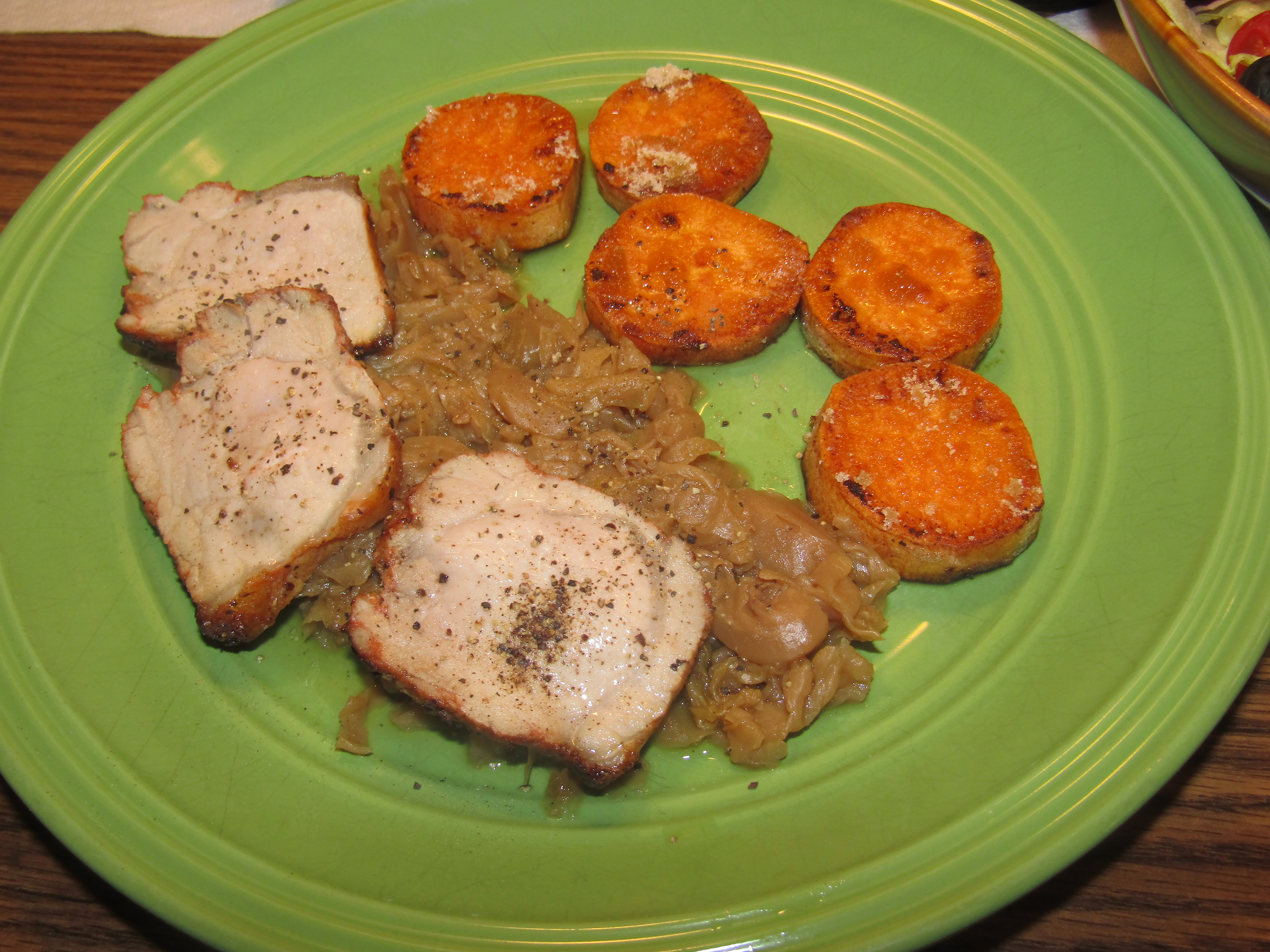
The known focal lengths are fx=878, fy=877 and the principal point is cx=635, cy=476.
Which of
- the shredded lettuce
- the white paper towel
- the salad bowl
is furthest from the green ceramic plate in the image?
the white paper towel

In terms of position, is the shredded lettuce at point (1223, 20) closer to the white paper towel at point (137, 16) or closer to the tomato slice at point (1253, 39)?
the tomato slice at point (1253, 39)

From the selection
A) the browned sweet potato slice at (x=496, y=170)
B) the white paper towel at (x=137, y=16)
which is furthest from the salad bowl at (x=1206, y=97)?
the white paper towel at (x=137, y=16)

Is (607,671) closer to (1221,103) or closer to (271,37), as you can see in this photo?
(1221,103)

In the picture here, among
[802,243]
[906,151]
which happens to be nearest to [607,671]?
[802,243]

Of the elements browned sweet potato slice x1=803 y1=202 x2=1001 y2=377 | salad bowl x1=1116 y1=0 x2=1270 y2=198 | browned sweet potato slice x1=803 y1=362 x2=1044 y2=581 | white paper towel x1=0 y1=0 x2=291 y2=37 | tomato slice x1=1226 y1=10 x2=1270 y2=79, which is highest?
tomato slice x1=1226 y1=10 x2=1270 y2=79

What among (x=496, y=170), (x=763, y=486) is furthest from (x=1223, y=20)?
(x=496, y=170)

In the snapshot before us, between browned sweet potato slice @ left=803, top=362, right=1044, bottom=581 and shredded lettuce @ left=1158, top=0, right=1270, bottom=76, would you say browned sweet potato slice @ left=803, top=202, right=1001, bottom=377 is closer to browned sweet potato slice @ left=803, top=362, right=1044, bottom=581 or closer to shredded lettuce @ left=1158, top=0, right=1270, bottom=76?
browned sweet potato slice @ left=803, top=362, right=1044, bottom=581
